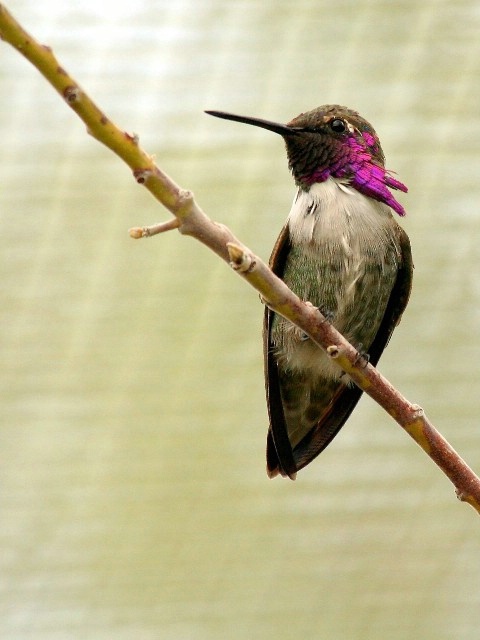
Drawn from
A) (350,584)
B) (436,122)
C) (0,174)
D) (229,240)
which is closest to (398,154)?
(436,122)

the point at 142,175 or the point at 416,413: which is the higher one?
the point at 142,175

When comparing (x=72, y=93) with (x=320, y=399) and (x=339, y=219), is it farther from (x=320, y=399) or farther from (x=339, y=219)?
(x=320, y=399)

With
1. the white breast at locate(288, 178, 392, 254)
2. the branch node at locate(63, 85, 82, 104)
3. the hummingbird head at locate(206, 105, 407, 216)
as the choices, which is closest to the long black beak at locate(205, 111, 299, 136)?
the hummingbird head at locate(206, 105, 407, 216)

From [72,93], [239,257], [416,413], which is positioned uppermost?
[72,93]

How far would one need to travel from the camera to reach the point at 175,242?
3.26m

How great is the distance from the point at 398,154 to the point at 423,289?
0.46 meters

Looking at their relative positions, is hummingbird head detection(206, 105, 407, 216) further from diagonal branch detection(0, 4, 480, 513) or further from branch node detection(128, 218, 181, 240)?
branch node detection(128, 218, 181, 240)

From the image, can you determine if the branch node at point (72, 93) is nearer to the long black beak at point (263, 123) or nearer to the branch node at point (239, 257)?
the branch node at point (239, 257)

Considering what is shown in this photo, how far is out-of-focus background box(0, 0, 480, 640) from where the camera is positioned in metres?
3.13

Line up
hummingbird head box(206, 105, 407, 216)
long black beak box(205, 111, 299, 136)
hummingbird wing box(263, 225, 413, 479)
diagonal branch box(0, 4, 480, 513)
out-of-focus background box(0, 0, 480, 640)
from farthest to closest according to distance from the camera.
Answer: out-of-focus background box(0, 0, 480, 640), hummingbird head box(206, 105, 407, 216), hummingbird wing box(263, 225, 413, 479), long black beak box(205, 111, 299, 136), diagonal branch box(0, 4, 480, 513)

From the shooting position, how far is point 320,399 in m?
2.12

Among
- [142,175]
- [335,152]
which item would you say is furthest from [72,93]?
[335,152]

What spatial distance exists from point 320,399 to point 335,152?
507 mm

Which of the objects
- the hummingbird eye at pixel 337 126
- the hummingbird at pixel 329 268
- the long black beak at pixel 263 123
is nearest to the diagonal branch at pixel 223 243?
the long black beak at pixel 263 123
